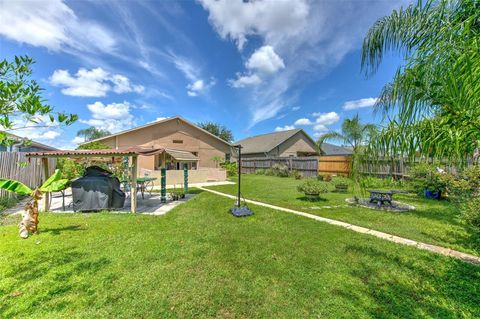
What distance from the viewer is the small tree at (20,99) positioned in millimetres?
2074

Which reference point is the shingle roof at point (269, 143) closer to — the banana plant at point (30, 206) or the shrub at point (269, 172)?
the shrub at point (269, 172)

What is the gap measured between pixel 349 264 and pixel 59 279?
17.1 feet

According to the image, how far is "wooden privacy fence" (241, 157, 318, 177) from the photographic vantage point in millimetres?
20153

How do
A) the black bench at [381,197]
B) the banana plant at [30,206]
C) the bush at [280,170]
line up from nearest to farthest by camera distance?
the banana plant at [30,206]
the black bench at [381,197]
the bush at [280,170]

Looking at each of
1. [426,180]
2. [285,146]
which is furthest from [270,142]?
[426,180]

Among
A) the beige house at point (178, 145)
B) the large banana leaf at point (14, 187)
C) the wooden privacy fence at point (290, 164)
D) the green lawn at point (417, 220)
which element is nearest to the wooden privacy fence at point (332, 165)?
the wooden privacy fence at point (290, 164)

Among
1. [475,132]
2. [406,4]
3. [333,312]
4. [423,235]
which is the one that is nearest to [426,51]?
[475,132]

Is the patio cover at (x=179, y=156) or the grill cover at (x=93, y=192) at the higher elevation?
the patio cover at (x=179, y=156)

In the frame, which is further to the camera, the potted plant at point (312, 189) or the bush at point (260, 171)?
the bush at point (260, 171)

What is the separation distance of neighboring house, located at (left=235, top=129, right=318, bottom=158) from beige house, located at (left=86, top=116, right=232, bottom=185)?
22.8 feet

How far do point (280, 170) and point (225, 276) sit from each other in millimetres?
19906

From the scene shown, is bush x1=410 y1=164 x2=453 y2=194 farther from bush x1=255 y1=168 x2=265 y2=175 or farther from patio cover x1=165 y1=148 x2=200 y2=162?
bush x1=255 y1=168 x2=265 y2=175

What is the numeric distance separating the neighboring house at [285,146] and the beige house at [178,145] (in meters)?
6.95

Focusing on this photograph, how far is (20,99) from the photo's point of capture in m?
2.22
